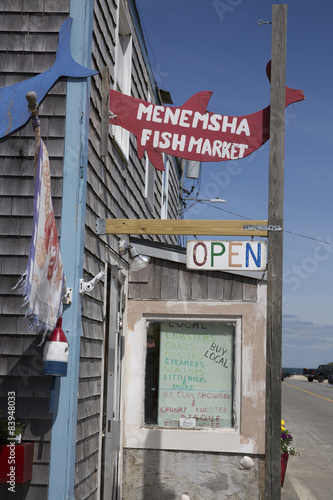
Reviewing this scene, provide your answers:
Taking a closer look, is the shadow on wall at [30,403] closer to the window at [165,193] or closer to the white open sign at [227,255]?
the white open sign at [227,255]

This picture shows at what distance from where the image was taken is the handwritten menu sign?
7395mm

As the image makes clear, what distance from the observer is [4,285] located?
4.89 meters

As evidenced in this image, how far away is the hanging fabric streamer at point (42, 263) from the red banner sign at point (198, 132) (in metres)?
1.44

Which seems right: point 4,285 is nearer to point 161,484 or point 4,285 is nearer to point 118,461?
point 118,461

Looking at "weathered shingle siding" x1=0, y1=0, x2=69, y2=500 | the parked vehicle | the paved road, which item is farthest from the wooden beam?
the parked vehicle

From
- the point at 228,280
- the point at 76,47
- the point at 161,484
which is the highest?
the point at 76,47

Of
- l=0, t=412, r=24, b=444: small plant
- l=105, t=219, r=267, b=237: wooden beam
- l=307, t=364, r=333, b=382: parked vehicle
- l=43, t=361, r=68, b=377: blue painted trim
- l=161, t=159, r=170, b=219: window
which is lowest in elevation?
l=307, t=364, r=333, b=382: parked vehicle

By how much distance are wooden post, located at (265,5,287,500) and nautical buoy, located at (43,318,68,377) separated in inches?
62.7

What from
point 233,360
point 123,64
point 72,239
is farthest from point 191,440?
point 123,64

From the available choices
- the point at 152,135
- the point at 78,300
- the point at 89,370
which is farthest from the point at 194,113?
the point at 89,370

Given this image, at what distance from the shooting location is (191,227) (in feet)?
17.2

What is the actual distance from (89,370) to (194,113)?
8.02ft

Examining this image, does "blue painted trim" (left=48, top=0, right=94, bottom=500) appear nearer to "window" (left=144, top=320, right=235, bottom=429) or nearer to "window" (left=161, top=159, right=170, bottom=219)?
"window" (left=144, top=320, right=235, bottom=429)

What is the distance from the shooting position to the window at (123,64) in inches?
282
